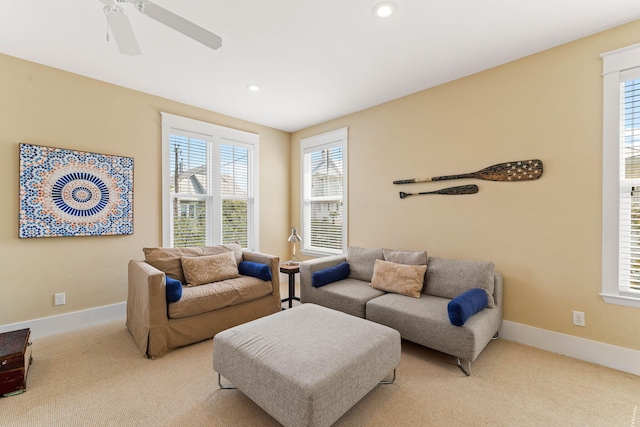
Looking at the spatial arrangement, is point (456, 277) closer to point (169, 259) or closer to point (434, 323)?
point (434, 323)

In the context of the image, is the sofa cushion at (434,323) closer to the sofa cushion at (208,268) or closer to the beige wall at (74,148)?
the sofa cushion at (208,268)

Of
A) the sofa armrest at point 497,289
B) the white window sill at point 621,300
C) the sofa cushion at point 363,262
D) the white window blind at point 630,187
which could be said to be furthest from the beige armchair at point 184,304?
the white window blind at point 630,187

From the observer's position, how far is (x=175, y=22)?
1.57 meters

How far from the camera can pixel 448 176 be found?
3102mm

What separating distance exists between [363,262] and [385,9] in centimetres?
258

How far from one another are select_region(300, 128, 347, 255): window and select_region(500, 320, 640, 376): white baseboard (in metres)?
2.27

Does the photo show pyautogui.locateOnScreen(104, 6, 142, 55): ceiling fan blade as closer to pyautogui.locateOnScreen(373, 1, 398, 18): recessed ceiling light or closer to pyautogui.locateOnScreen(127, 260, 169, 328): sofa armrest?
pyautogui.locateOnScreen(373, 1, 398, 18): recessed ceiling light

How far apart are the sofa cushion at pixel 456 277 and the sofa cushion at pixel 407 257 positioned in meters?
0.10

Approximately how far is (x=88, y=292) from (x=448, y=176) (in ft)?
14.0

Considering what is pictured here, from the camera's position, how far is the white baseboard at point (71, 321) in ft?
9.02

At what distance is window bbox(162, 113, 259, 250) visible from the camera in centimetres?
369

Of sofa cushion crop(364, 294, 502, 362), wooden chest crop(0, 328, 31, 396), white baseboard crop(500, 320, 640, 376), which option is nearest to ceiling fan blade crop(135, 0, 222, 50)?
wooden chest crop(0, 328, 31, 396)

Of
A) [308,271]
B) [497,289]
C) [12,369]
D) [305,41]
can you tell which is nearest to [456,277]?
[497,289]

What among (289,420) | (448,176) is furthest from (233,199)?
(289,420)
